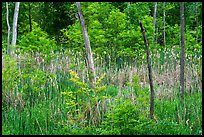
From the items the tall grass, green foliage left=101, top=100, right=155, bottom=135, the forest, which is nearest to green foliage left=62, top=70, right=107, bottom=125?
the forest

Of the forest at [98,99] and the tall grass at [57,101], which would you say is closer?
the forest at [98,99]

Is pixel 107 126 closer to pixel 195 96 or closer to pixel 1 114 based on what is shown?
pixel 1 114

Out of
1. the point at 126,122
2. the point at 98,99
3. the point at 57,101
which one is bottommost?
the point at 126,122

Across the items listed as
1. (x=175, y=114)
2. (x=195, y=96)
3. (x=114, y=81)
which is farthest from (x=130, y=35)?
(x=175, y=114)

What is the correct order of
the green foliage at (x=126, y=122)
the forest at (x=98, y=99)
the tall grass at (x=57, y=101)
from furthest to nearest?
the tall grass at (x=57, y=101), the forest at (x=98, y=99), the green foliage at (x=126, y=122)

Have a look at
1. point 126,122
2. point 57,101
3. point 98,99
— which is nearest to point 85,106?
point 98,99

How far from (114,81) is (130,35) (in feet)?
12.7

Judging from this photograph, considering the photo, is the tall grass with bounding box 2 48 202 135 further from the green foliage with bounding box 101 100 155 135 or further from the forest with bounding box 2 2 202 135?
the green foliage with bounding box 101 100 155 135

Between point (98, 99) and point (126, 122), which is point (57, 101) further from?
point (126, 122)

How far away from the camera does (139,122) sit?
480 cm

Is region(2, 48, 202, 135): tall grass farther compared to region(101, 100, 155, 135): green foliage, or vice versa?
region(2, 48, 202, 135): tall grass

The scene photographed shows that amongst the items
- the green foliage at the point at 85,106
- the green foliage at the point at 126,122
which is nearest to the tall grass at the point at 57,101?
the green foliage at the point at 85,106

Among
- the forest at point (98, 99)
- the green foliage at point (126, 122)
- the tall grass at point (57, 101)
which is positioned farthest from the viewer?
the tall grass at point (57, 101)

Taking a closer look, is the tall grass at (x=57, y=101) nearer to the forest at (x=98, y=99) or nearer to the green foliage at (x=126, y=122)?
the forest at (x=98, y=99)
